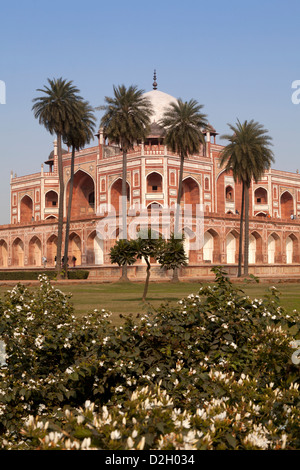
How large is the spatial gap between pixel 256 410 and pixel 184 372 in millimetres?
1126

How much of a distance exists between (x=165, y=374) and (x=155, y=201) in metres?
49.7

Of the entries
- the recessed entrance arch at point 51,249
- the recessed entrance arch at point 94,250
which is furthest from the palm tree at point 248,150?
the recessed entrance arch at point 51,249

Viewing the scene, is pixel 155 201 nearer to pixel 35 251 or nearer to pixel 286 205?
pixel 35 251

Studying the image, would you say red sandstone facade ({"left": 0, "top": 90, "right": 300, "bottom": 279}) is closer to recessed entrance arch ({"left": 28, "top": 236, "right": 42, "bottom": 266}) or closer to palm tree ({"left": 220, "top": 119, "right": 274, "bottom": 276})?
recessed entrance arch ({"left": 28, "top": 236, "right": 42, "bottom": 266})

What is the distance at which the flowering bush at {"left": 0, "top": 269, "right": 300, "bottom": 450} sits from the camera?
11.0 feet

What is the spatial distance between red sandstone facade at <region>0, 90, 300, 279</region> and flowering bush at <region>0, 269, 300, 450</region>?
41.1 metres

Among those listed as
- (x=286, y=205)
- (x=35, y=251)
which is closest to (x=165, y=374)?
(x=35, y=251)

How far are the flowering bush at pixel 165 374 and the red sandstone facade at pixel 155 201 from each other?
41.1m

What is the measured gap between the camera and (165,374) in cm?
496

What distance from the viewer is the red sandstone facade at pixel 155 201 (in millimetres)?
51219

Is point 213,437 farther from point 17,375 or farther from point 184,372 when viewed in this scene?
point 17,375

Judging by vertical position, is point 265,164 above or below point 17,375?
above

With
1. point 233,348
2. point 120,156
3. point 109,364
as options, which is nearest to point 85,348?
point 109,364

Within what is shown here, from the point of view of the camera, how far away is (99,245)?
5041cm
